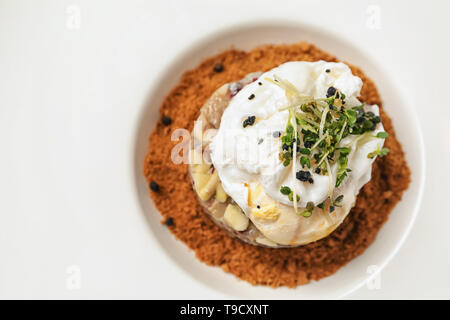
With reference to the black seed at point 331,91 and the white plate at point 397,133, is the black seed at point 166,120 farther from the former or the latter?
the black seed at point 331,91

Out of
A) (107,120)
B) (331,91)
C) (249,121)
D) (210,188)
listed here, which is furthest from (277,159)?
(107,120)

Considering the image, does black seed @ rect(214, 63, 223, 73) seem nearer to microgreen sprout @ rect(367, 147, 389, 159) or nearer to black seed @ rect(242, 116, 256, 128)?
black seed @ rect(242, 116, 256, 128)

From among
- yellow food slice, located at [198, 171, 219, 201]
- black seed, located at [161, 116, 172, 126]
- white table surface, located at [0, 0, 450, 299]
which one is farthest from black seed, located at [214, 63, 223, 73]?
yellow food slice, located at [198, 171, 219, 201]

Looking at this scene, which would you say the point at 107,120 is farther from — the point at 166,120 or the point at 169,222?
the point at 169,222

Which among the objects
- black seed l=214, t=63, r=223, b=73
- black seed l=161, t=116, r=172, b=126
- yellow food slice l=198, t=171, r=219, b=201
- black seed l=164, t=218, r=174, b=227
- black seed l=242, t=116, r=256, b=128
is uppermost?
black seed l=214, t=63, r=223, b=73

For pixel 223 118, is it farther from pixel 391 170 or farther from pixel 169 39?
pixel 391 170
